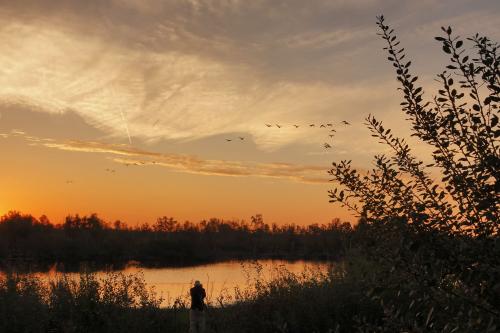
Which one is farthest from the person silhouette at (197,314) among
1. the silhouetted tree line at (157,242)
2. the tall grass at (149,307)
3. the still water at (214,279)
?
the silhouetted tree line at (157,242)

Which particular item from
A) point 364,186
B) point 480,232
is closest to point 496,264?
point 480,232

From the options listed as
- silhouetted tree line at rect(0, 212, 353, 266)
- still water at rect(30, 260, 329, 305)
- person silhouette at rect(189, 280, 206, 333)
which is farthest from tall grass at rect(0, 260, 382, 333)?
silhouetted tree line at rect(0, 212, 353, 266)

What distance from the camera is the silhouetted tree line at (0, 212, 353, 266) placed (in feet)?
307

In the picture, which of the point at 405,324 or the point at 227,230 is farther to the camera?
the point at 227,230

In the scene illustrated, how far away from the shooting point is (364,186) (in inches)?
172

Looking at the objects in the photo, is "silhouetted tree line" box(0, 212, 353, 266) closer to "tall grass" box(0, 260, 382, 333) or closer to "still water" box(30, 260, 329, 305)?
"still water" box(30, 260, 329, 305)

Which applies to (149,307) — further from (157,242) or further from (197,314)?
(157,242)

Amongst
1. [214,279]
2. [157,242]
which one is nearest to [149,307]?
[214,279]

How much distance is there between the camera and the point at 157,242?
100m

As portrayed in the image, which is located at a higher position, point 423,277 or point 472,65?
point 472,65

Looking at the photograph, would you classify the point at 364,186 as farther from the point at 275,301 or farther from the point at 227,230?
the point at 227,230

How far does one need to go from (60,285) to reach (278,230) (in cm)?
11454

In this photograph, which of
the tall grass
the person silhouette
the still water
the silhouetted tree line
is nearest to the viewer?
the tall grass

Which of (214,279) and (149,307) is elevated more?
(149,307)
